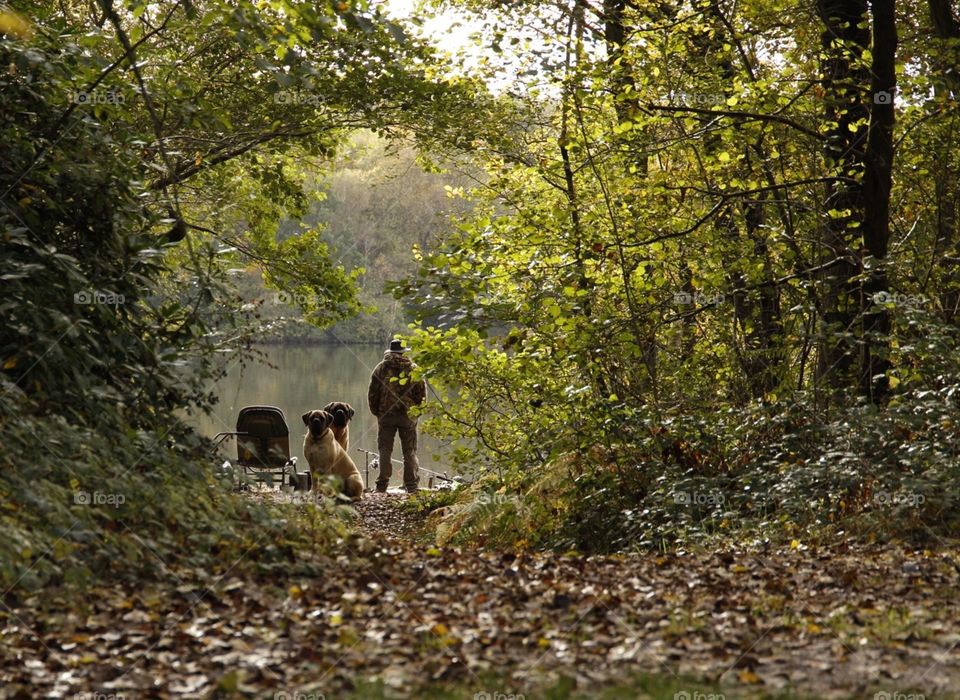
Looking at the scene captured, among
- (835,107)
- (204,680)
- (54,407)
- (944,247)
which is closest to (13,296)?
(54,407)

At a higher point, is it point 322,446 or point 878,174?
point 878,174

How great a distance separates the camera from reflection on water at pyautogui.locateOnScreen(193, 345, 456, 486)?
3656 cm

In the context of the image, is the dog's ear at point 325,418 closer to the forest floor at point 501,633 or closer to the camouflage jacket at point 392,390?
the camouflage jacket at point 392,390

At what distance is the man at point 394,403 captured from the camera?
50.2ft

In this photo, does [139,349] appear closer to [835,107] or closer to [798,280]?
[798,280]

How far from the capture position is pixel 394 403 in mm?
15539

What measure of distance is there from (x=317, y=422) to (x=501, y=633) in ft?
26.3

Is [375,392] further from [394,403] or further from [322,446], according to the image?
[322,446]

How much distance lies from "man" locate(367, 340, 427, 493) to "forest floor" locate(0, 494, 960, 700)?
8560 mm

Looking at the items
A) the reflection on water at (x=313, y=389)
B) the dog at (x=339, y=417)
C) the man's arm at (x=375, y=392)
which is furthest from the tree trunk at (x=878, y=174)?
the reflection on water at (x=313, y=389)

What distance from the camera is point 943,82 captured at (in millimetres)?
Answer: 8875

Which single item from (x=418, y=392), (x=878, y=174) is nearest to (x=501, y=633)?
(x=878, y=174)

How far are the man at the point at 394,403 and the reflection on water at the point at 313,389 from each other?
10815mm

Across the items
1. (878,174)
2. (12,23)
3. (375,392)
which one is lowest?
(375,392)
